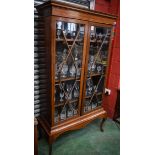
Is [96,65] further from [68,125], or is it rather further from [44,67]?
[68,125]

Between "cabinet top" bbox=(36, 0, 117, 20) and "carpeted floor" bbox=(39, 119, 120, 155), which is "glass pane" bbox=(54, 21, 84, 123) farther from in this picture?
"carpeted floor" bbox=(39, 119, 120, 155)

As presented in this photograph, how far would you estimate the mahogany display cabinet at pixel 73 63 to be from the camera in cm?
148

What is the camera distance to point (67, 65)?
1.72 metres

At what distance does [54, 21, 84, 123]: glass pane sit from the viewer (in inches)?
61.4

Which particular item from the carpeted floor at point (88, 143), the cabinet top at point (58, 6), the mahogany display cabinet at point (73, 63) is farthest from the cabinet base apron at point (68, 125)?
the cabinet top at point (58, 6)

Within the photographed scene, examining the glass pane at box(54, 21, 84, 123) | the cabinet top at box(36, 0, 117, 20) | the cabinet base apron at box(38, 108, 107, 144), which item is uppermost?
the cabinet top at box(36, 0, 117, 20)

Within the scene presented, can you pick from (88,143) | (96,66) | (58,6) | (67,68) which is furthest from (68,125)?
(58,6)

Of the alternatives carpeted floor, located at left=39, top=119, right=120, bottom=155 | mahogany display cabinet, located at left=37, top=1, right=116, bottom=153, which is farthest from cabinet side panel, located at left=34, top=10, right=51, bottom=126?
carpeted floor, located at left=39, top=119, right=120, bottom=155

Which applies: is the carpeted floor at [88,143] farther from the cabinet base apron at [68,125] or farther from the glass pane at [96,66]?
the glass pane at [96,66]

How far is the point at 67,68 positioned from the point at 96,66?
1.52 feet

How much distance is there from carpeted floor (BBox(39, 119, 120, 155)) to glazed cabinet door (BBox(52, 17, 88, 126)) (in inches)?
19.1
